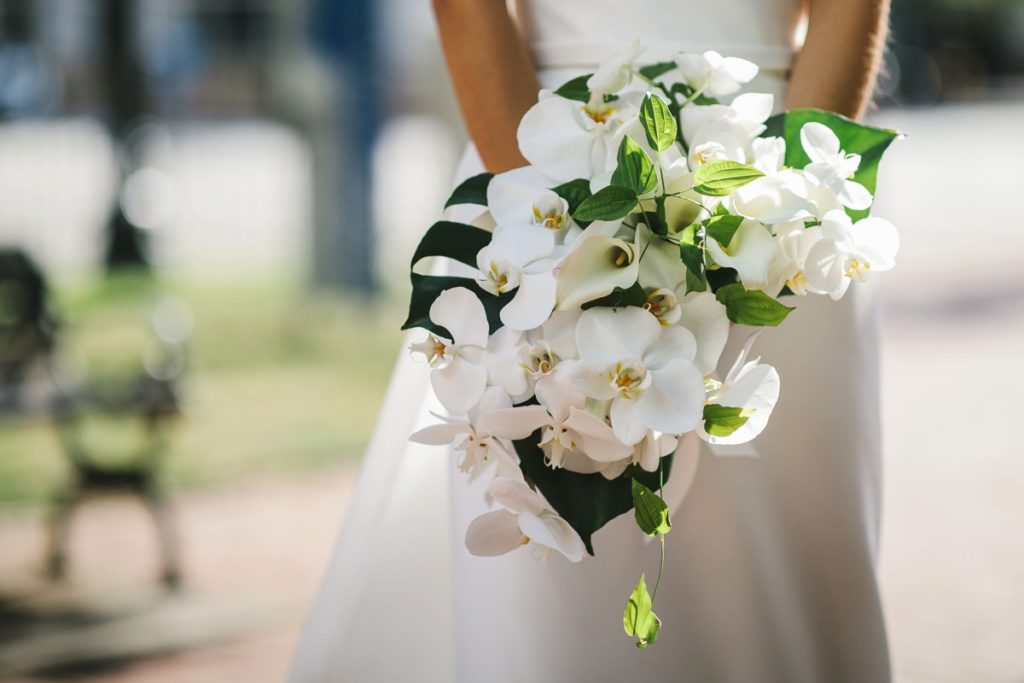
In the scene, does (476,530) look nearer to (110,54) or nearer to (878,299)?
(878,299)

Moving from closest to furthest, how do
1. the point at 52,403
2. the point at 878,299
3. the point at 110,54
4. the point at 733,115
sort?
1. the point at 733,115
2. the point at 878,299
3. the point at 52,403
4. the point at 110,54

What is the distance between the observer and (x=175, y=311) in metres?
6.07

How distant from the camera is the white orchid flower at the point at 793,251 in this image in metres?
1.79

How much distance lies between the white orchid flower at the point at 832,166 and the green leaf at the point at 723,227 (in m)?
0.16

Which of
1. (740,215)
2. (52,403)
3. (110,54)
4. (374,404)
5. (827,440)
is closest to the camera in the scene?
(740,215)

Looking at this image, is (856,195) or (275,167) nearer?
(856,195)

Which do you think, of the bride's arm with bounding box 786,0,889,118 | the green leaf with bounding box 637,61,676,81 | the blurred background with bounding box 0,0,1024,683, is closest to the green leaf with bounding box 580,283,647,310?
the green leaf with bounding box 637,61,676,81

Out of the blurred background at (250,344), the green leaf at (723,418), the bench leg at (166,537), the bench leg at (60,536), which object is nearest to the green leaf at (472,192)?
the green leaf at (723,418)

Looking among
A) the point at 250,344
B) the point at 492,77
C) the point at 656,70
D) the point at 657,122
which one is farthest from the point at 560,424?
the point at 250,344

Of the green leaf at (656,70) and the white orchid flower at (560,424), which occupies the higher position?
the green leaf at (656,70)

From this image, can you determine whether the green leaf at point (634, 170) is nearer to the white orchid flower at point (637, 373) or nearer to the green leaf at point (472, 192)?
the white orchid flower at point (637, 373)

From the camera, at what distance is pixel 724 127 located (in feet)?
6.17

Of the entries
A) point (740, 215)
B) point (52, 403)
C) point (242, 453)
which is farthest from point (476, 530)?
point (242, 453)

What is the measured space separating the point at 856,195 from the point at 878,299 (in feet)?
2.21
